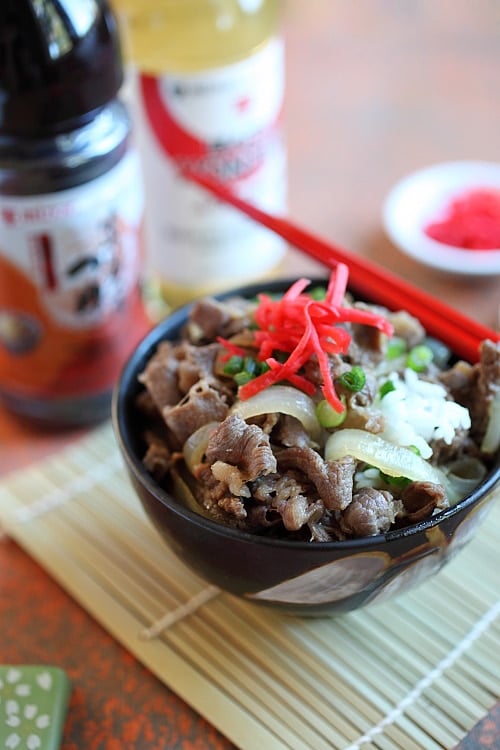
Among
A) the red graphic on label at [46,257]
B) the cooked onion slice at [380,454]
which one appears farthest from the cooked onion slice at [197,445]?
the red graphic on label at [46,257]

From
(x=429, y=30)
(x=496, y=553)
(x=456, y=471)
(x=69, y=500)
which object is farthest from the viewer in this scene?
(x=429, y=30)

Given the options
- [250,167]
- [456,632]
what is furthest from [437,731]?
[250,167]

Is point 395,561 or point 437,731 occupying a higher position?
point 395,561

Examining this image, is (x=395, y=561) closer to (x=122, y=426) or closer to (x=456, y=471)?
(x=456, y=471)

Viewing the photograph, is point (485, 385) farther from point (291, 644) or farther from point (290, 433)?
point (291, 644)

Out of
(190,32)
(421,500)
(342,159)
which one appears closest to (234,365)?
(421,500)

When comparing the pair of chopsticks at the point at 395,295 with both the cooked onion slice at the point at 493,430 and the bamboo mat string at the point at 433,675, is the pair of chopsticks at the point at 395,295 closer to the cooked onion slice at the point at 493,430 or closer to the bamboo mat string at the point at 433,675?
the cooked onion slice at the point at 493,430

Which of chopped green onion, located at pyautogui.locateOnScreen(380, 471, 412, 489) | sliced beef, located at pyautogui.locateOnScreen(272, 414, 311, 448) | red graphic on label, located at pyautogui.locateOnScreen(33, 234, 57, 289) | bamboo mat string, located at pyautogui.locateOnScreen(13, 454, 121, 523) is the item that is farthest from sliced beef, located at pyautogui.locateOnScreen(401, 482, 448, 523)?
red graphic on label, located at pyautogui.locateOnScreen(33, 234, 57, 289)
